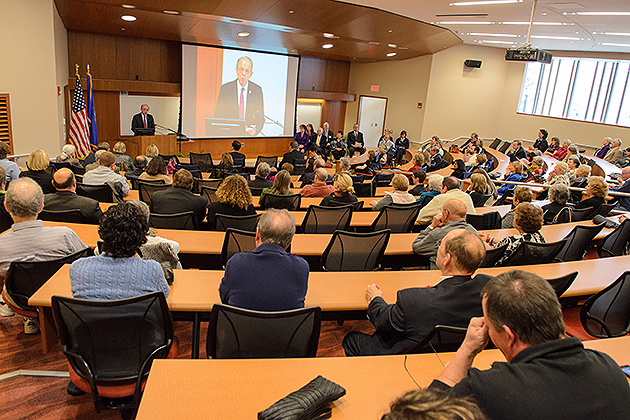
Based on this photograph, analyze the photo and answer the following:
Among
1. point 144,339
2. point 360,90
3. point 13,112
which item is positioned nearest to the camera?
point 144,339

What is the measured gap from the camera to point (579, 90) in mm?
16219

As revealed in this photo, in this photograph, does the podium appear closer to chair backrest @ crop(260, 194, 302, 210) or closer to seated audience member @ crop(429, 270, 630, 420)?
chair backrest @ crop(260, 194, 302, 210)

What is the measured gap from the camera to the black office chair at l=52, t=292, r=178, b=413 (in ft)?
6.81

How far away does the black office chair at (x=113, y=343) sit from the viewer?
208 cm

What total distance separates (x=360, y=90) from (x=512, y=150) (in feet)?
26.5

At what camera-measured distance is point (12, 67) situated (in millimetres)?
7887

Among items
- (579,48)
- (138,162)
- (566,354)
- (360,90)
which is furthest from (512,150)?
(566,354)

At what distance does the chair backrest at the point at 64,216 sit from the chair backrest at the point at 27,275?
109 cm

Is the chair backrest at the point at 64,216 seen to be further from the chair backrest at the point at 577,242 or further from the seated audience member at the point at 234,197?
the chair backrest at the point at 577,242

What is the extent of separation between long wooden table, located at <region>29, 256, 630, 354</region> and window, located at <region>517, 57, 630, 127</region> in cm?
1469

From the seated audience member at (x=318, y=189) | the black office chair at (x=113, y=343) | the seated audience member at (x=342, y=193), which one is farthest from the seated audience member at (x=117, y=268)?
the seated audience member at (x=318, y=189)

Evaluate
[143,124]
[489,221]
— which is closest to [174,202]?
[489,221]

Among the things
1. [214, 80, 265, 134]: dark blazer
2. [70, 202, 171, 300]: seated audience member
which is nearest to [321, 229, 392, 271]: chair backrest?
[70, 202, 171, 300]: seated audience member

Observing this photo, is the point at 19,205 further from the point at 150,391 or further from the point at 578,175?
the point at 578,175
